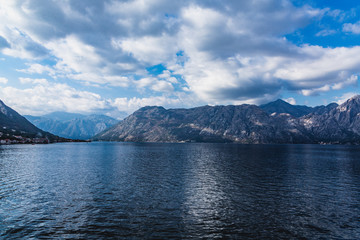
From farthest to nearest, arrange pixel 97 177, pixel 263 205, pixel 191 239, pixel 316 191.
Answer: pixel 97 177 < pixel 316 191 < pixel 263 205 < pixel 191 239

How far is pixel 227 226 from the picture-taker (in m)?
32.8

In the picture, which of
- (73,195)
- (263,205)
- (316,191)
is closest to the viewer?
(263,205)

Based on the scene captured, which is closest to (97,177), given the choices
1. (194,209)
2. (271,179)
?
(194,209)

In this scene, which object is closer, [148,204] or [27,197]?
[148,204]

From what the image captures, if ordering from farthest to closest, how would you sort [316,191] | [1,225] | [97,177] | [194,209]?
[97,177], [316,191], [194,209], [1,225]

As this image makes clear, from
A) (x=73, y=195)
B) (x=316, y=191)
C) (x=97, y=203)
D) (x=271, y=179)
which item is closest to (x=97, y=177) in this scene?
(x=73, y=195)

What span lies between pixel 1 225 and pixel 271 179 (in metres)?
73.5

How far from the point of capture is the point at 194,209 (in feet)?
132

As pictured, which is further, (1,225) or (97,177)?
(97,177)

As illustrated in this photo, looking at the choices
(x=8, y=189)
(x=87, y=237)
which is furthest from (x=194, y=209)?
(x=8, y=189)

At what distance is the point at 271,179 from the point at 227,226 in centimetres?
4598

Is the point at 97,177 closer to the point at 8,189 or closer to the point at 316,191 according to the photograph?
the point at 8,189

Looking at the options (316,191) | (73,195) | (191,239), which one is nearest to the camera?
(191,239)

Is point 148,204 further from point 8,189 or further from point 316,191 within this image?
point 316,191
